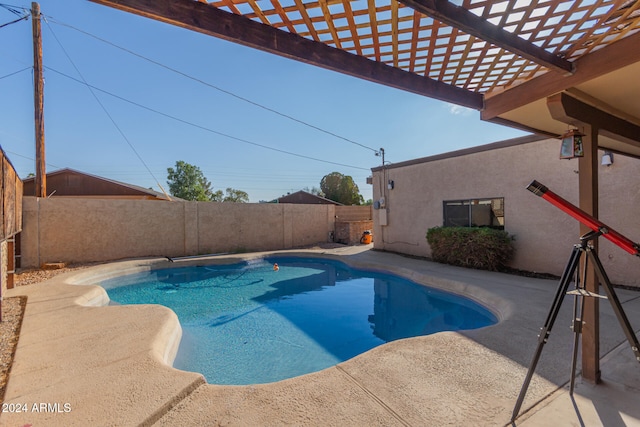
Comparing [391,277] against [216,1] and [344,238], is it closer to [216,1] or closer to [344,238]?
[344,238]

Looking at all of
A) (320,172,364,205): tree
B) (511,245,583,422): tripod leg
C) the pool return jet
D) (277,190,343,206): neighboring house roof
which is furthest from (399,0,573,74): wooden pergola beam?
(320,172,364,205): tree

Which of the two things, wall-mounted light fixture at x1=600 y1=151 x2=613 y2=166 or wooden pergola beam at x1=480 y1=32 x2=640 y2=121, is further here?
wall-mounted light fixture at x1=600 y1=151 x2=613 y2=166

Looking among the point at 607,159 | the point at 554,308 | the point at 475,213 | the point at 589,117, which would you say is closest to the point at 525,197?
the point at 475,213

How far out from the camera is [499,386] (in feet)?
7.54

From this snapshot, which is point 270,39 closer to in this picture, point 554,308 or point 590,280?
point 554,308

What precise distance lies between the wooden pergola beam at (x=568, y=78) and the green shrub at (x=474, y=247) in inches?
196

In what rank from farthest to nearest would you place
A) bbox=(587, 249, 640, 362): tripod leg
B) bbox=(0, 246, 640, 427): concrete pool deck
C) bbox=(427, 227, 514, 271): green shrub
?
bbox=(427, 227, 514, 271): green shrub → bbox=(0, 246, 640, 427): concrete pool deck → bbox=(587, 249, 640, 362): tripod leg

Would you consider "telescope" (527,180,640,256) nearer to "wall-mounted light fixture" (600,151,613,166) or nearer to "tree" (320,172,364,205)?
"wall-mounted light fixture" (600,151,613,166)

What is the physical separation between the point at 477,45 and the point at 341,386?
280cm

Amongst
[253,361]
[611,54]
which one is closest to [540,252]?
[611,54]

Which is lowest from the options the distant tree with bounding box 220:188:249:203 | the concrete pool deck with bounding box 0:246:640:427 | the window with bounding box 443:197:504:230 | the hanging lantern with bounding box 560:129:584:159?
the concrete pool deck with bounding box 0:246:640:427

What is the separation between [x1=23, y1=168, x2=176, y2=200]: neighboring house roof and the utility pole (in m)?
6.45

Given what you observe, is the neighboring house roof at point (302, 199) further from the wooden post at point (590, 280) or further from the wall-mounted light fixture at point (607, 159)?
the wooden post at point (590, 280)

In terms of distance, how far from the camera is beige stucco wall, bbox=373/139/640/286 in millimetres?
5332
